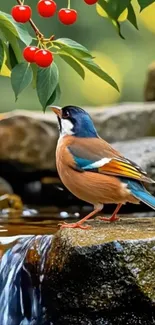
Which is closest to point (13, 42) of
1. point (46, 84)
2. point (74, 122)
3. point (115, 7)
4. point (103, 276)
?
point (46, 84)

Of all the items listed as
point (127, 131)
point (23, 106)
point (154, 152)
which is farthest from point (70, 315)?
point (23, 106)

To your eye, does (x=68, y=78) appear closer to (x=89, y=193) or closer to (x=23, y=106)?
(x=23, y=106)

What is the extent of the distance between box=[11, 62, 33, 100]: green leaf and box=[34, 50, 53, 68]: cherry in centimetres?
4

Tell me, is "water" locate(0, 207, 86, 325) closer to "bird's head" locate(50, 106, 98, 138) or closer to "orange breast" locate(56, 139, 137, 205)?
"orange breast" locate(56, 139, 137, 205)

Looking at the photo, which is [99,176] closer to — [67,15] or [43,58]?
[67,15]

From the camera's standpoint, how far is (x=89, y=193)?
161 inches

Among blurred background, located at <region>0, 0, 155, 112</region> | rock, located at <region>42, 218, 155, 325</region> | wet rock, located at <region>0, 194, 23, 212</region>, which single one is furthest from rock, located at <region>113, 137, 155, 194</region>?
blurred background, located at <region>0, 0, 155, 112</region>

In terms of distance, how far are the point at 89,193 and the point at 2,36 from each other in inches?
61.9

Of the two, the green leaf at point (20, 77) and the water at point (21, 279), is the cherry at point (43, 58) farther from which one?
the water at point (21, 279)

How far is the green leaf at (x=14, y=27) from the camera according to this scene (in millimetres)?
2404

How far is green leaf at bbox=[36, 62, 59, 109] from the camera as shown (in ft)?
8.13

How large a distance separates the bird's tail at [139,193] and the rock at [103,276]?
0.15 metres

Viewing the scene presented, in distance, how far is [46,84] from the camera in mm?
2490

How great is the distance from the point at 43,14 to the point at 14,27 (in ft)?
0.62
